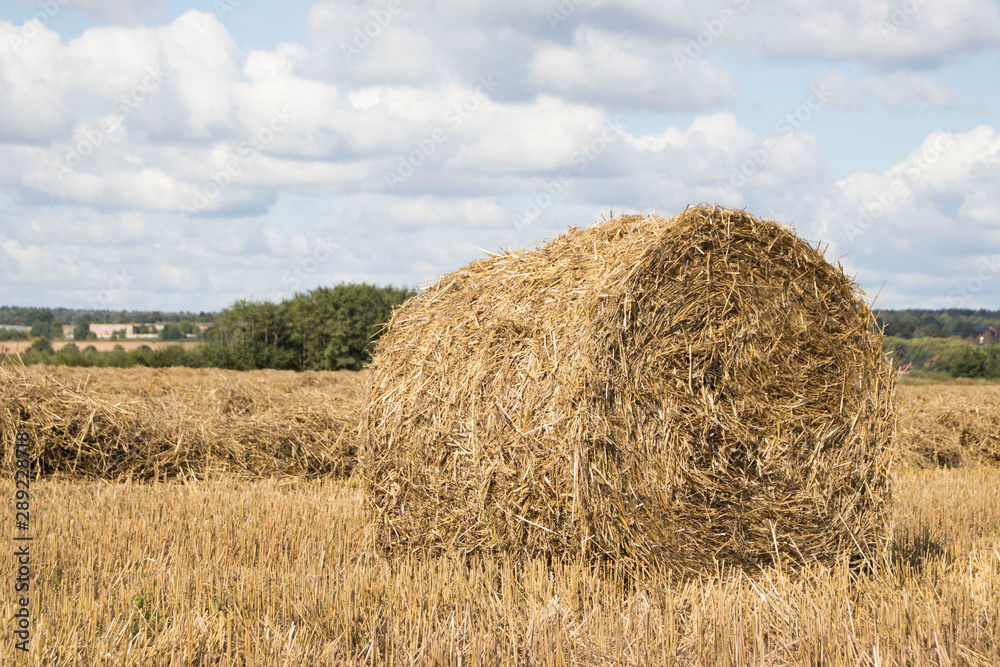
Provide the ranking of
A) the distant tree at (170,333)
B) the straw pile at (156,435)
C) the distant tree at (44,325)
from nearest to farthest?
1. the straw pile at (156,435)
2. the distant tree at (44,325)
3. the distant tree at (170,333)

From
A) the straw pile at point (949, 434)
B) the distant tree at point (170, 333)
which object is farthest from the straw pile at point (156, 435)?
the distant tree at point (170, 333)

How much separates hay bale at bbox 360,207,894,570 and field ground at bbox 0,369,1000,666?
1.03 feet

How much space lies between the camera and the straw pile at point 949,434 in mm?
12969

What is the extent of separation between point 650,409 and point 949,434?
10.5m

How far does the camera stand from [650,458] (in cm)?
532

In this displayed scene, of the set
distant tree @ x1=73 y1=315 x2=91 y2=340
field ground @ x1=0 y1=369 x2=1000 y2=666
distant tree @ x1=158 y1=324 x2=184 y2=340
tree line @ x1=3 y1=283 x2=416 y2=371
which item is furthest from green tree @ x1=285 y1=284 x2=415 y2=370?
field ground @ x1=0 y1=369 x2=1000 y2=666

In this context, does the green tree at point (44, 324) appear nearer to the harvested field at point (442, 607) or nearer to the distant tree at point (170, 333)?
the distant tree at point (170, 333)

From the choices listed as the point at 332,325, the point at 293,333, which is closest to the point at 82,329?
the point at 293,333

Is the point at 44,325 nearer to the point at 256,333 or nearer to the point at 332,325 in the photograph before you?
the point at 256,333

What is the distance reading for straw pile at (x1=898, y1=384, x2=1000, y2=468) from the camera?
13.0m

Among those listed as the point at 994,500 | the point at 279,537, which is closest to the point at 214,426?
the point at 279,537

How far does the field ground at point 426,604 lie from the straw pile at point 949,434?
6.20 m

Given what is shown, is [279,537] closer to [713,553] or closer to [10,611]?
[10,611]

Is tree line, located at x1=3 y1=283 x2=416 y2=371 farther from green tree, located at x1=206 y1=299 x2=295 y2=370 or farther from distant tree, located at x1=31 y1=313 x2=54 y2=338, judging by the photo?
distant tree, located at x1=31 y1=313 x2=54 y2=338
